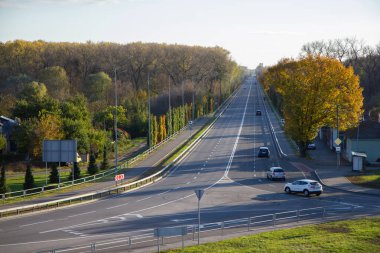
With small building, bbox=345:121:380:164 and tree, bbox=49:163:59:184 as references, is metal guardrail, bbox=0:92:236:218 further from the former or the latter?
small building, bbox=345:121:380:164

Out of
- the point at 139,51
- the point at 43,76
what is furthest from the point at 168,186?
the point at 139,51

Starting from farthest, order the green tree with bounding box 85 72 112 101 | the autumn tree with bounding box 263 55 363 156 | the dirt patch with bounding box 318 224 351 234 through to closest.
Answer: the green tree with bounding box 85 72 112 101
the autumn tree with bounding box 263 55 363 156
the dirt patch with bounding box 318 224 351 234

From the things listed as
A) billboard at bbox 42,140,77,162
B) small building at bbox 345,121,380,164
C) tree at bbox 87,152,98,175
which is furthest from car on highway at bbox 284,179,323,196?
small building at bbox 345,121,380,164

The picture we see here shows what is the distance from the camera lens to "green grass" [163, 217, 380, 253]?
22.2 meters

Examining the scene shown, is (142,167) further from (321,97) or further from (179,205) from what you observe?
(321,97)

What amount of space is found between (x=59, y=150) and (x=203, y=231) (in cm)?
2190

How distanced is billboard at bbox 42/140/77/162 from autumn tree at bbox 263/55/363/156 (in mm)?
28856

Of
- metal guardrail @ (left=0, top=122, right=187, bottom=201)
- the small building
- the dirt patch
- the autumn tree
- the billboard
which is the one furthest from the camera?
the autumn tree

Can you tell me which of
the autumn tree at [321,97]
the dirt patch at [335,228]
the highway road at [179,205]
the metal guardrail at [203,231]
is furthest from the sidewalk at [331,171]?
the dirt patch at [335,228]

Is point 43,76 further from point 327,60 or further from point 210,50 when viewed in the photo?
point 327,60

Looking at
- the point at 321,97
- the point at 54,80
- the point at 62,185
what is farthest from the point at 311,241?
the point at 54,80

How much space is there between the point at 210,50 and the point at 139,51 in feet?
88.8

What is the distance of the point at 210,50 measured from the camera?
568ft

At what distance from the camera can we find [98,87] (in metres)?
128
